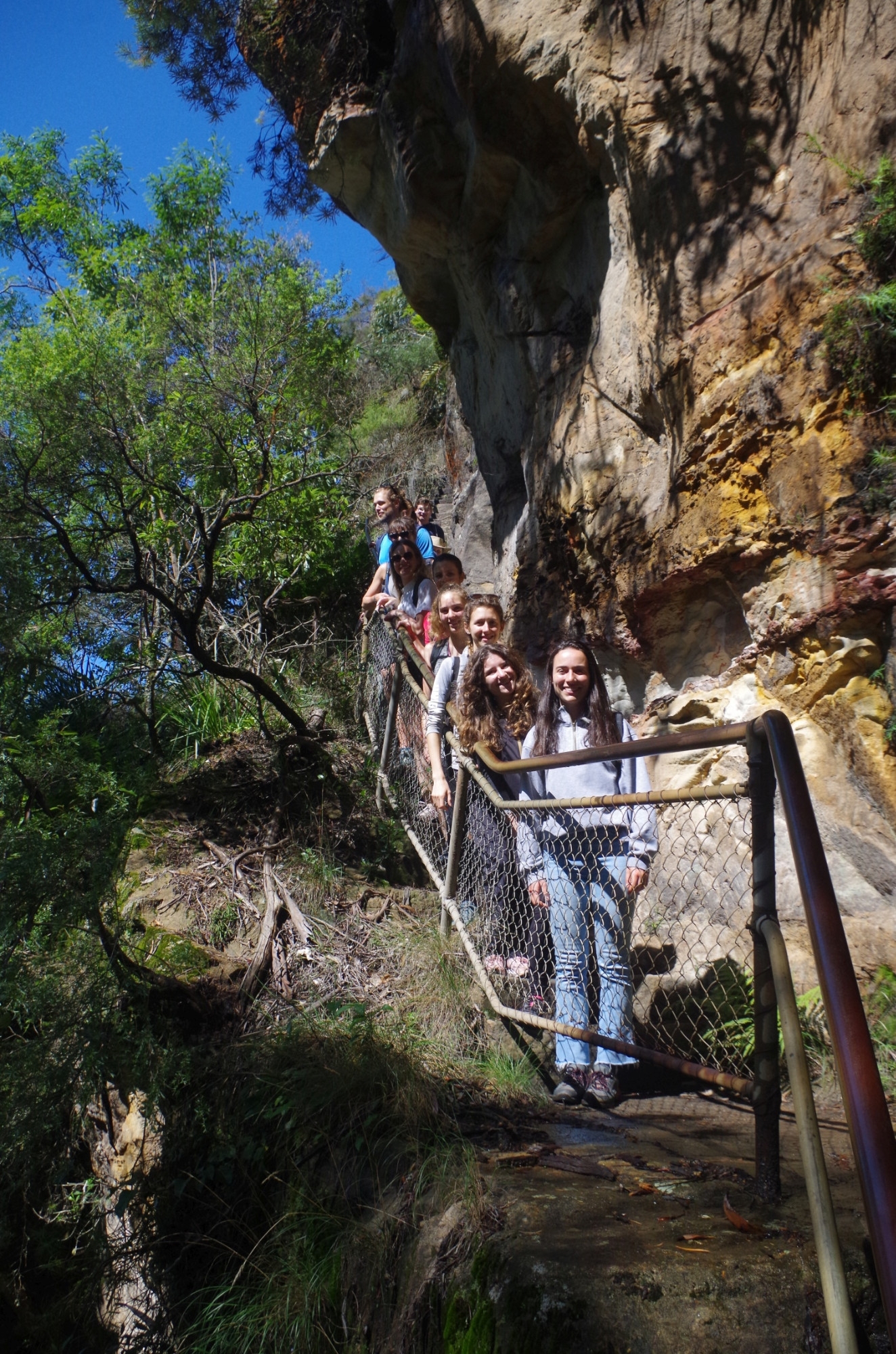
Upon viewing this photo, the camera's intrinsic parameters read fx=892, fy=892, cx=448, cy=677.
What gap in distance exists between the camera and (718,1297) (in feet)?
6.31

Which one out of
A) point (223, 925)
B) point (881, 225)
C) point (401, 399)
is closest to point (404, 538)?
point (223, 925)

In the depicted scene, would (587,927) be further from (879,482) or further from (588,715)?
(879,482)

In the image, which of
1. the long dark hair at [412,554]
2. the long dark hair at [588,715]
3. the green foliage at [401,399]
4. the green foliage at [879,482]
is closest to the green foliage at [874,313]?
the green foliage at [879,482]

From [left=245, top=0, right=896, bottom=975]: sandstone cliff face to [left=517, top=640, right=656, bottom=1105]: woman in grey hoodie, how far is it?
113cm

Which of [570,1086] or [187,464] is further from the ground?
[187,464]

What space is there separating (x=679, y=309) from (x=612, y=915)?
11.1ft

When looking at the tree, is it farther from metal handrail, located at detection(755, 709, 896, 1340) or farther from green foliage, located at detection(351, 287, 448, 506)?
metal handrail, located at detection(755, 709, 896, 1340)

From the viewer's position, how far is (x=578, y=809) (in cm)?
356

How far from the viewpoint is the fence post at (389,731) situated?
689 centimetres

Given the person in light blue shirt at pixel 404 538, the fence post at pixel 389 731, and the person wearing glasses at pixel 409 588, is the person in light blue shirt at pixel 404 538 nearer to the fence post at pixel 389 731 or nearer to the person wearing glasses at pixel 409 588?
the person wearing glasses at pixel 409 588

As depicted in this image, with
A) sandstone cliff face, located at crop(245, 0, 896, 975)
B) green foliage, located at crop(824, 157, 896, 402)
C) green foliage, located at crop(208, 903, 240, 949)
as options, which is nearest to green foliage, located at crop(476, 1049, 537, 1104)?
sandstone cliff face, located at crop(245, 0, 896, 975)

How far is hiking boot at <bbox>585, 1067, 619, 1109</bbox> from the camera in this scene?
3.77 m

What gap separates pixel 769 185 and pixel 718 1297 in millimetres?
4833

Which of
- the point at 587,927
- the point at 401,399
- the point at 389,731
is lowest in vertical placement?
the point at 587,927
